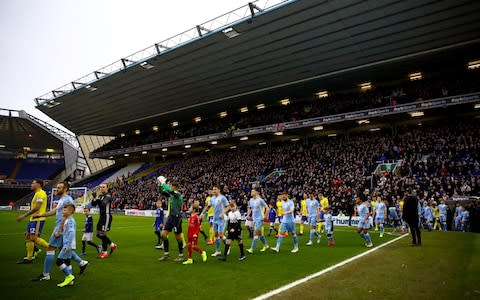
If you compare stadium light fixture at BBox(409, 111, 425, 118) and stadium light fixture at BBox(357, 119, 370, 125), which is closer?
stadium light fixture at BBox(409, 111, 425, 118)

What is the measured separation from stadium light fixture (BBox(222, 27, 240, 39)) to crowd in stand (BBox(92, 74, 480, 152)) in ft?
44.3

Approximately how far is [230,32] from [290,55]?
608 cm

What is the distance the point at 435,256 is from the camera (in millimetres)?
11188

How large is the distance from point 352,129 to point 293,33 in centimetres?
1595

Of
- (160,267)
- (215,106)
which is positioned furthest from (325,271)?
(215,106)

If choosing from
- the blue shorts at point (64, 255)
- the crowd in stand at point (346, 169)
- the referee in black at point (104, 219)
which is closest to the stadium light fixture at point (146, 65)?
the crowd in stand at point (346, 169)

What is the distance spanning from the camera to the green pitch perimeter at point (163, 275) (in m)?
6.72

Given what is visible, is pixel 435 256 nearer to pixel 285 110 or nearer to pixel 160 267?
pixel 160 267

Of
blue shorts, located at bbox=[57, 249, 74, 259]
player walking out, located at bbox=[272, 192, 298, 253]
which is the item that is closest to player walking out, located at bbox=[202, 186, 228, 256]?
player walking out, located at bbox=[272, 192, 298, 253]

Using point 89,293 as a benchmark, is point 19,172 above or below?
above

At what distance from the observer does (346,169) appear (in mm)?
32688

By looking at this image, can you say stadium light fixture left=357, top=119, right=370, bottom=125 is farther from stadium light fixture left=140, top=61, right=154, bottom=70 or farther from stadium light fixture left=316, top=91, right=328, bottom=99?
stadium light fixture left=140, top=61, right=154, bottom=70

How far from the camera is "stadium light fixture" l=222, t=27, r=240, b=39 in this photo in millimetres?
28859

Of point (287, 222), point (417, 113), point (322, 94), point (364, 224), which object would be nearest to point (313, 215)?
point (364, 224)
